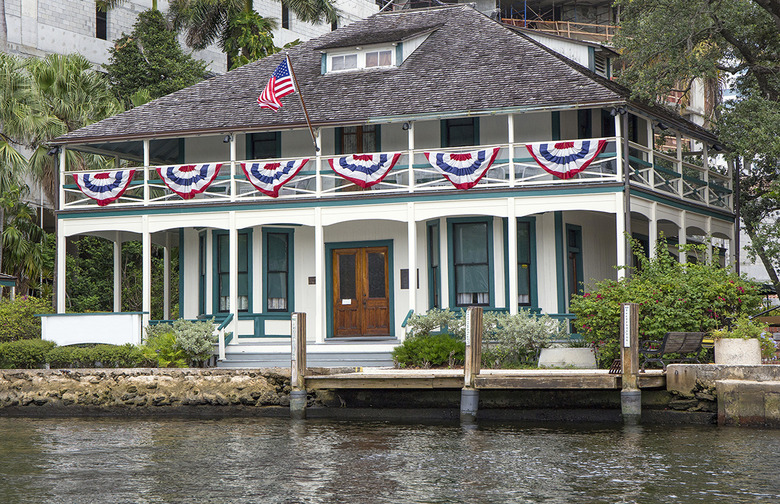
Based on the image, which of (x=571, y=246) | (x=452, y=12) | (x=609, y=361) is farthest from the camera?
(x=452, y=12)

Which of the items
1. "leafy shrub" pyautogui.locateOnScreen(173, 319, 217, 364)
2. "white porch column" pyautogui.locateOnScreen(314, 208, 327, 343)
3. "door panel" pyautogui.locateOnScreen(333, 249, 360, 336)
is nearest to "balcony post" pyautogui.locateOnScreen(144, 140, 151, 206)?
"leafy shrub" pyautogui.locateOnScreen(173, 319, 217, 364)

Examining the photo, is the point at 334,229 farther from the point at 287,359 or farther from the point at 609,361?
the point at 609,361

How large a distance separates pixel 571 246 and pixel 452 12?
8398 mm

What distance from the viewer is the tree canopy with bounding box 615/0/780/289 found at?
27.2 m

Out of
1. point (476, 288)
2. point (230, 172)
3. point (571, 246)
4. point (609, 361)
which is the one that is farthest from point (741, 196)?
point (230, 172)

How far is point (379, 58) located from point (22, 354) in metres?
11.3

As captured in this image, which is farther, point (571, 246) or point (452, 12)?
point (452, 12)

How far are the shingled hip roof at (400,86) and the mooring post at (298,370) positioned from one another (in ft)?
20.3

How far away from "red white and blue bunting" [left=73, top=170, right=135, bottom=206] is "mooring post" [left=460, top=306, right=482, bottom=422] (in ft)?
35.2

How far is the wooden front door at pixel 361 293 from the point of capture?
89.2 feet

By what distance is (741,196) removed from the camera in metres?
33.0

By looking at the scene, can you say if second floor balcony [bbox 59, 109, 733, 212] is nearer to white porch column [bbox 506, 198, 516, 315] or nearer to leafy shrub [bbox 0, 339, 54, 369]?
white porch column [bbox 506, 198, 516, 315]

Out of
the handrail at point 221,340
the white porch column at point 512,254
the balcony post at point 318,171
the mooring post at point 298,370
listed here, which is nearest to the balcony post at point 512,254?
the white porch column at point 512,254

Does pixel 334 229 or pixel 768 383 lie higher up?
pixel 334 229
